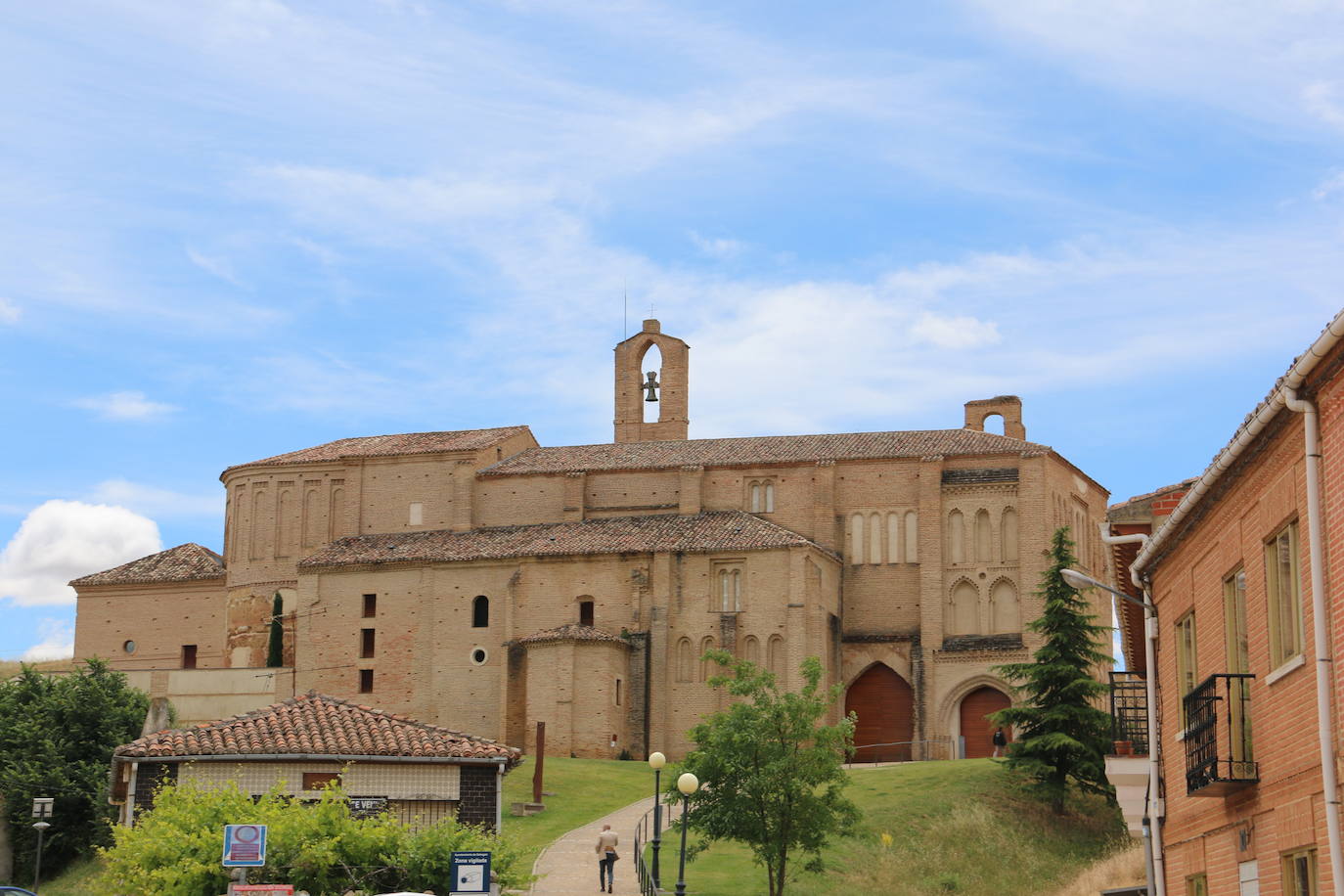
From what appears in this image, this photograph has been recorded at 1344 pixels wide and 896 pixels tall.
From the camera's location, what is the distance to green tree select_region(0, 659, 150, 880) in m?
52.4

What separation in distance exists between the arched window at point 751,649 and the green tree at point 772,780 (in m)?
20.8

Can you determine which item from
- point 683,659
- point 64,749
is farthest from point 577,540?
point 64,749

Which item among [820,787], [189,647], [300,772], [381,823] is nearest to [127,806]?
[300,772]

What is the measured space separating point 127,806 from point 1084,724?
26715mm

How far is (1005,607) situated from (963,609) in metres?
1.47

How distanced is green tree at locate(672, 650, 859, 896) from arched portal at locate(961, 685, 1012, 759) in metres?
21.7

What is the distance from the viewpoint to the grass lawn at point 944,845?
41.3m

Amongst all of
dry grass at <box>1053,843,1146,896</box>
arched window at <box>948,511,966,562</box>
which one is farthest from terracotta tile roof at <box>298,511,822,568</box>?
dry grass at <box>1053,843,1146,896</box>

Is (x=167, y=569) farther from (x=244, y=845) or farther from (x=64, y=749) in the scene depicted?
(x=244, y=845)

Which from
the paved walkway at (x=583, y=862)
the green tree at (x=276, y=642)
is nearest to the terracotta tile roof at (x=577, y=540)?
the green tree at (x=276, y=642)

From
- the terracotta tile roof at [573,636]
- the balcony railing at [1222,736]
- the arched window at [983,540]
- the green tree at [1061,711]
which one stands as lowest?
the balcony railing at [1222,736]

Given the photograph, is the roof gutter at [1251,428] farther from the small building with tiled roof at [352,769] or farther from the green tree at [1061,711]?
the green tree at [1061,711]

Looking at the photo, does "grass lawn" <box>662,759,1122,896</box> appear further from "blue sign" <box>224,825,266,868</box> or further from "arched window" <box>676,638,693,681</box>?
"blue sign" <box>224,825,266,868</box>

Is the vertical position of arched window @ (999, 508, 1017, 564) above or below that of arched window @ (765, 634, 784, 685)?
above
